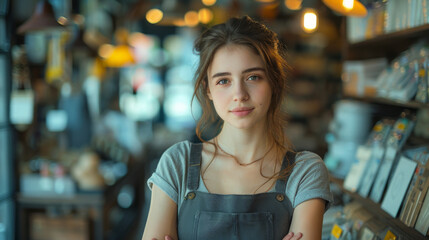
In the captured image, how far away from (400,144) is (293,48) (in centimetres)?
676

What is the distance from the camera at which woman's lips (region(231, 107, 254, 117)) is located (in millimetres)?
1792

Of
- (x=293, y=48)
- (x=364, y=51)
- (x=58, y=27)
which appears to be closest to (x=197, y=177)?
(x=58, y=27)

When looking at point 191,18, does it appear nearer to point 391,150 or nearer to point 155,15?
point 155,15

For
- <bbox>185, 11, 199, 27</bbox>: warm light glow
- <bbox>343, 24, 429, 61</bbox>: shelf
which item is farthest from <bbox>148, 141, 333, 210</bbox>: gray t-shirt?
<bbox>185, 11, 199, 27</bbox>: warm light glow

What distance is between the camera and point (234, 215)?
1794 millimetres

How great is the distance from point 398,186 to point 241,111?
994 millimetres

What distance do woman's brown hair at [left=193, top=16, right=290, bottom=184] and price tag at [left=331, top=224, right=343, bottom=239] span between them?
0.73m

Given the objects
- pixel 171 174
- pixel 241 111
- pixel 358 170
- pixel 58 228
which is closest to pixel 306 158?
pixel 241 111

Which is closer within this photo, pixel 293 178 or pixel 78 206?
pixel 293 178

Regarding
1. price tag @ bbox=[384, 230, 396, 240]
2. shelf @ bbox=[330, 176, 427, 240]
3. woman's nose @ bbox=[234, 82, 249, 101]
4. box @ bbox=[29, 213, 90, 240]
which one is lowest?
box @ bbox=[29, 213, 90, 240]

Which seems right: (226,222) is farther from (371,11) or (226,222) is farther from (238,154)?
(371,11)

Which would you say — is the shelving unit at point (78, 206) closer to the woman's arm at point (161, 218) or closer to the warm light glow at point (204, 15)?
the woman's arm at point (161, 218)

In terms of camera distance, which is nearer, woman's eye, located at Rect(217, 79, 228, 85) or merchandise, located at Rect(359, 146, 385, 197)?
woman's eye, located at Rect(217, 79, 228, 85)

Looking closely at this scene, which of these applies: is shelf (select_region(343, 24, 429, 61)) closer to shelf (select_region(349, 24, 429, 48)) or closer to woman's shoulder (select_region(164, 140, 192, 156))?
shelf (select_region(349, 24, 429, 48))
